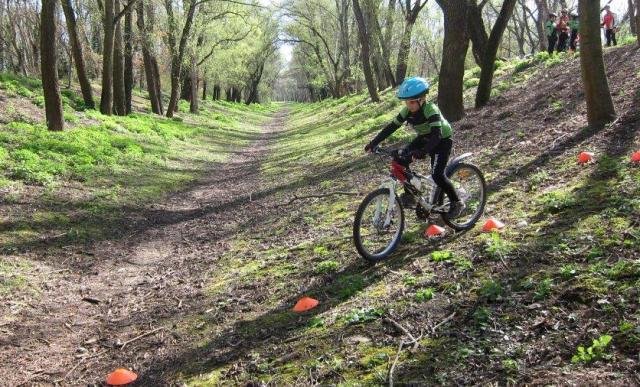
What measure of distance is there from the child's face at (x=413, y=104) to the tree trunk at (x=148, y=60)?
19107 millimetres

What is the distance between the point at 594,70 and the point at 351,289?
6.09 meters

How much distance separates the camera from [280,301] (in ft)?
18.9

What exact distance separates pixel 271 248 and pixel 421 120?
309 centimetres

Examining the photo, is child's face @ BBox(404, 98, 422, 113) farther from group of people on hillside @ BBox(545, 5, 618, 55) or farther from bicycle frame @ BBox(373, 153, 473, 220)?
group of people on hillside @ BBox(545, 5, 618, 55)

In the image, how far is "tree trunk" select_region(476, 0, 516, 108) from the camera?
12648mm

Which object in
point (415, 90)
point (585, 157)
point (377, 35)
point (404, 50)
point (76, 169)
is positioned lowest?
point (76, 169)

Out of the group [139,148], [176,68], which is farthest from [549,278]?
[176,68]

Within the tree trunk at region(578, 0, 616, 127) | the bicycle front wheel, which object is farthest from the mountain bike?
the tree trunk at region(578, 0, 616, 127)

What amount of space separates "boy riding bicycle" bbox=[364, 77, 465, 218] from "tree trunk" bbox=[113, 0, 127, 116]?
1639 centimetres

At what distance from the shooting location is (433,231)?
6719 mm

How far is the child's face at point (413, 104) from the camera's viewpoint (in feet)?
19.5

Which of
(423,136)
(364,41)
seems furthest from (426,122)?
(364,41)

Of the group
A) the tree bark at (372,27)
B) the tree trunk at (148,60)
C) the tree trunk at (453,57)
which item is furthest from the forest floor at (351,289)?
the tree bark at (372,27)

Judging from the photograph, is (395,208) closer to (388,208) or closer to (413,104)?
(388,208)
